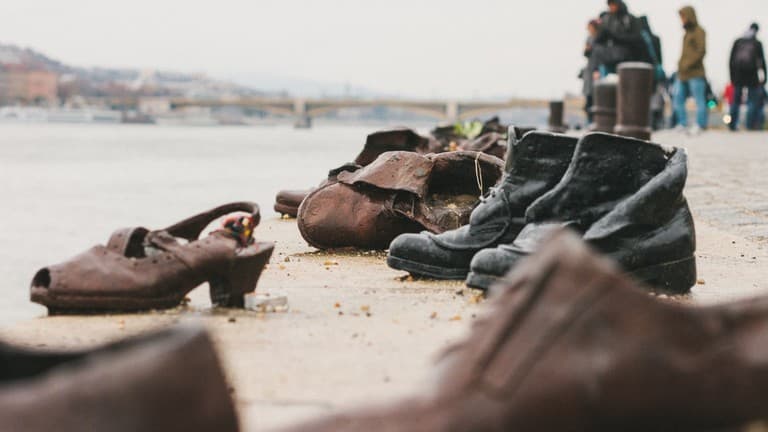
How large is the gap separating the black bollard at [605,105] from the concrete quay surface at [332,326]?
314 inches

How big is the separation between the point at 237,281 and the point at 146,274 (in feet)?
0.80

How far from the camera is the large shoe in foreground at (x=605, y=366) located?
1.21 metres

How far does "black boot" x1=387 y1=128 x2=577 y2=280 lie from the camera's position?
10.4 feet

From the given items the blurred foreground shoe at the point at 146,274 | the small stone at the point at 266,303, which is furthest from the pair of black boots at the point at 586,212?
the blurred foreground shoe at the point at 146,274

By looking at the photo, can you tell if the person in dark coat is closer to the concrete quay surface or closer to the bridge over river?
the concrete quay surface

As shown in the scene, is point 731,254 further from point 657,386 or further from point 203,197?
point 203,197

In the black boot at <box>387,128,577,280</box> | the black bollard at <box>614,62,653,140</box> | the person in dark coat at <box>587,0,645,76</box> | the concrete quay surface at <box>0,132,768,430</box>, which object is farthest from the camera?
the person in dark coat at <box>587,0,645,76</box>

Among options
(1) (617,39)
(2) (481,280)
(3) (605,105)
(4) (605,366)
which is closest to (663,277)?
(2) (481,280)

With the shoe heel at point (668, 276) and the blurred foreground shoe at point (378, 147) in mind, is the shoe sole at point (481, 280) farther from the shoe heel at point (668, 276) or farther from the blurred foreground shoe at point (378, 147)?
the blurred foreground shoe at point (378, 147)

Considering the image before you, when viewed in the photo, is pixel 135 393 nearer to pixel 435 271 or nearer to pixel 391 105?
pixel 435 271

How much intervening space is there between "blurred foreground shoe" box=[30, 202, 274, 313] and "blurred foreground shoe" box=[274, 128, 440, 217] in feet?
7.39

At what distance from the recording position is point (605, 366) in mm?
1205

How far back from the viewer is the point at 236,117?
4267 inches

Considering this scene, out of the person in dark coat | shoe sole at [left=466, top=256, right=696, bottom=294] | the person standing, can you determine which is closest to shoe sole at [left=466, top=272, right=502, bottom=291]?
shoe sole at [left=466, top=256, right=696, bottom=294]
